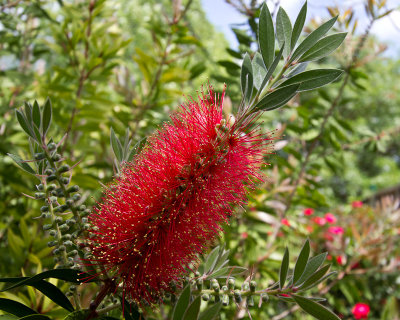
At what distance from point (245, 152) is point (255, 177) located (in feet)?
0.22

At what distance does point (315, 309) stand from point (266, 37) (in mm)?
561

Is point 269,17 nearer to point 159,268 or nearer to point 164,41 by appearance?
point 159,268

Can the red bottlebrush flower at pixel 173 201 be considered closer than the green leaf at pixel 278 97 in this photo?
No

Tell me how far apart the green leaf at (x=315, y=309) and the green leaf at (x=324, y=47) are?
490 mm

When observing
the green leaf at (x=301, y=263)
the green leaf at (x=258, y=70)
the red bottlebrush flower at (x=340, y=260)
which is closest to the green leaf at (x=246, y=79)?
the green leaf at (x=258, y=70)

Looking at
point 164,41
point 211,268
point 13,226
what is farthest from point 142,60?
point 211,268

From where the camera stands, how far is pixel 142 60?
5.93 ft

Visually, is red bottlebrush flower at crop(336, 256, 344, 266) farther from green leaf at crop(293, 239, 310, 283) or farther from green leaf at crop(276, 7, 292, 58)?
green leaf at crop(276, 7, 292, 58)

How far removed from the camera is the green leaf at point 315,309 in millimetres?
710

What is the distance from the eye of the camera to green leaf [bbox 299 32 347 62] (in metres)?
0.71

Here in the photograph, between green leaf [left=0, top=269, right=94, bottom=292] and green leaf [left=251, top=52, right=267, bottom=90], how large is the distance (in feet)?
1.80

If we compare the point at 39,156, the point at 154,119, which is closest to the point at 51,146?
the point at 39,156

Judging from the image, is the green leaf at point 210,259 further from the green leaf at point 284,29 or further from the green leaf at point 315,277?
the green leaf at point 284,29

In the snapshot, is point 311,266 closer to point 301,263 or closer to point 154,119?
point 301,263
